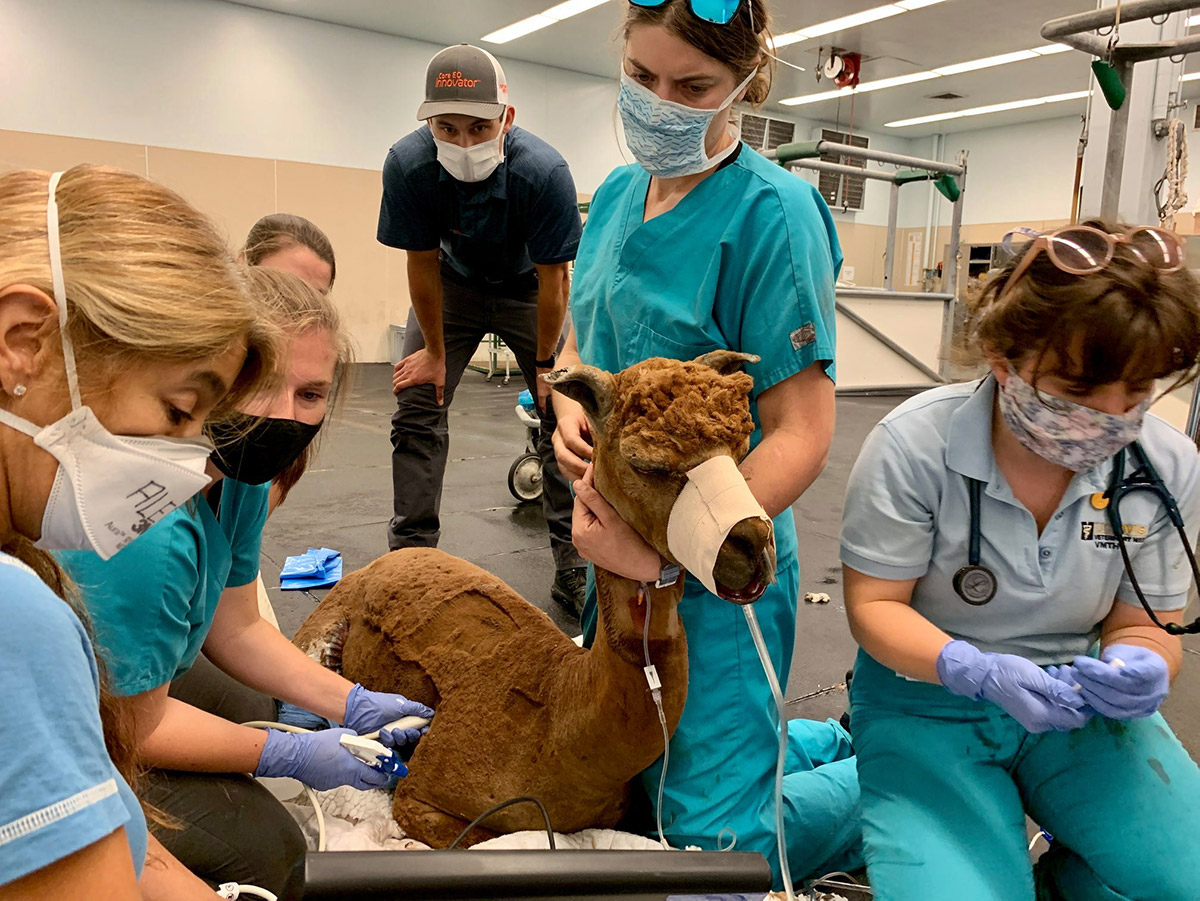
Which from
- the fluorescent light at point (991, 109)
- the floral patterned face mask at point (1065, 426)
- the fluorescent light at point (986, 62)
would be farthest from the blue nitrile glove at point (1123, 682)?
the fluorescent light at point (991, 109)

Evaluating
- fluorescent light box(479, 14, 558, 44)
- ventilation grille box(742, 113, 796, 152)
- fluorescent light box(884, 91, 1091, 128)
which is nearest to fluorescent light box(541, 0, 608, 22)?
fluorescent light box(479, 14, 558, 44)

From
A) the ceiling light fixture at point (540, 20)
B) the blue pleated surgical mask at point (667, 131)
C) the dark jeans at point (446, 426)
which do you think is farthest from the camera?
the ceiling light fixture at point (540, 20)

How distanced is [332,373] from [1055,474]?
1.30 meters

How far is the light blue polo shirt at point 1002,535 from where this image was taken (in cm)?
144

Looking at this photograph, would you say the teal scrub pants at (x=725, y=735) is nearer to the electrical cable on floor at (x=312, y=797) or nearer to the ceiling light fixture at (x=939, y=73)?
the electrical cable on floor at (x=312, y=797)

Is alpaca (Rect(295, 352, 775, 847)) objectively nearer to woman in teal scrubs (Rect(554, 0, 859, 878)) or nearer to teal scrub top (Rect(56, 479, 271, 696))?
woman in teal scrubs (Rect(554, 0, 859, 878))

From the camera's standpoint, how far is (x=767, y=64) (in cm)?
159

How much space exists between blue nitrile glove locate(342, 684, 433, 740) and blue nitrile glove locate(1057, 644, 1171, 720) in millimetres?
1189

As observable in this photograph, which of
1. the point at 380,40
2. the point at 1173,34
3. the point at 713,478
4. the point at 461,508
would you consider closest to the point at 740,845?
the point at 713,478

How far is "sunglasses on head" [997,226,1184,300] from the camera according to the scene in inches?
52.0

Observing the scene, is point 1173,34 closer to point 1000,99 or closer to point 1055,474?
point 1055,474

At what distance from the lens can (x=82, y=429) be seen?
2.50 ft

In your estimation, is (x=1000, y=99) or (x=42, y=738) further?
(x=1000, y=99)

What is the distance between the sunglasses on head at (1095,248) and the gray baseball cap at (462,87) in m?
1.97
